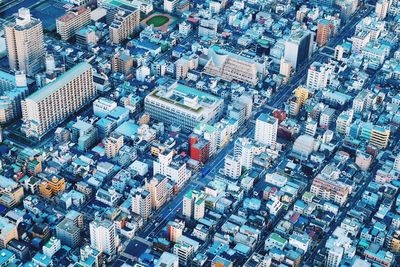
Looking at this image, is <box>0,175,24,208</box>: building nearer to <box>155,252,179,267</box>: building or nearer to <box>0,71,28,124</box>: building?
<box>0,71,28,124</box>: building

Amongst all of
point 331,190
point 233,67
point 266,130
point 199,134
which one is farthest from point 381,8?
point 331,190

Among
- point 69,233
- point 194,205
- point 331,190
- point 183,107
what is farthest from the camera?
point 183,107

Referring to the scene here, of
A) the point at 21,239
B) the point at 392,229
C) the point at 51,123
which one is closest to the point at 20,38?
the point at 51,123

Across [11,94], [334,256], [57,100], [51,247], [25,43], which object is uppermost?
[25,43]

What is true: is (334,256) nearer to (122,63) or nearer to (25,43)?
(122,63)

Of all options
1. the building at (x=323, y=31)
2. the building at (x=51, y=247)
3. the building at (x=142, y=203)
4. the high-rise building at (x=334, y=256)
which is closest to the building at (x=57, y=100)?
the building at (x=142, y=203)

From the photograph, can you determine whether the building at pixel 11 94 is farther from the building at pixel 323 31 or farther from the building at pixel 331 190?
the building at pixel 323 31

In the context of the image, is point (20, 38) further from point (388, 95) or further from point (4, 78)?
point (388, 95)
